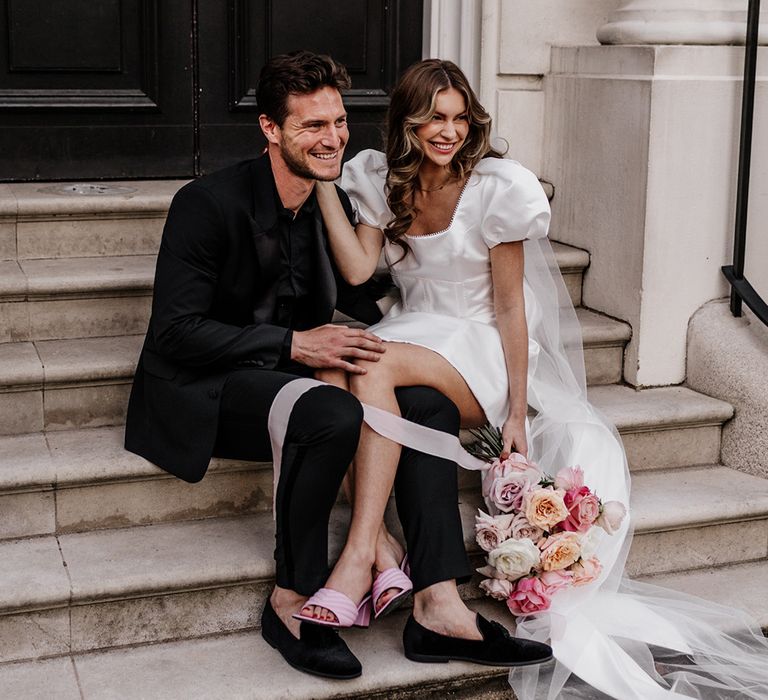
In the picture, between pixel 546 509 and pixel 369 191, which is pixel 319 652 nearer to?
pixel 546 509

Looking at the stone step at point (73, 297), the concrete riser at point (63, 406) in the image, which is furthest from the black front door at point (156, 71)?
the concrete riser at point (63, 406)

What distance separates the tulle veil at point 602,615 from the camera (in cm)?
294

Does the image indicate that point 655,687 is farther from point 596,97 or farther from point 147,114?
point 147,114

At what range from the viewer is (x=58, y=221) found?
154 inches

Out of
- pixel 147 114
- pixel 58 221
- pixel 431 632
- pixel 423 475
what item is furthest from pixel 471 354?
pixel 147 114

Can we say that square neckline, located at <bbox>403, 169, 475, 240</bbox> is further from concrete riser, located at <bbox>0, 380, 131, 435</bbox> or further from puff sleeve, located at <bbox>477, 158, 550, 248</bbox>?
concrete riser, located at <bbox>0, 380, 131, 435</bbox>

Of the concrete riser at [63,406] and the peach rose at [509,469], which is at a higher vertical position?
the concrete riser at [63,406]

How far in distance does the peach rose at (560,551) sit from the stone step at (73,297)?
58.4 inches

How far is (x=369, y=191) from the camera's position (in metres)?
3.46

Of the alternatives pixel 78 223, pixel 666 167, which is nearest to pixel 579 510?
pixel 666 167

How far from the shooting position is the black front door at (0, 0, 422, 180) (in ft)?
13.9

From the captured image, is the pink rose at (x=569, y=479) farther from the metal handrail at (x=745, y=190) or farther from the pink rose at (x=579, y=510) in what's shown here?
the metal handrail at (x=745, y=190)

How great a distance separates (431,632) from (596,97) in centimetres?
207

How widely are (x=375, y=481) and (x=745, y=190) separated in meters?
1.72
